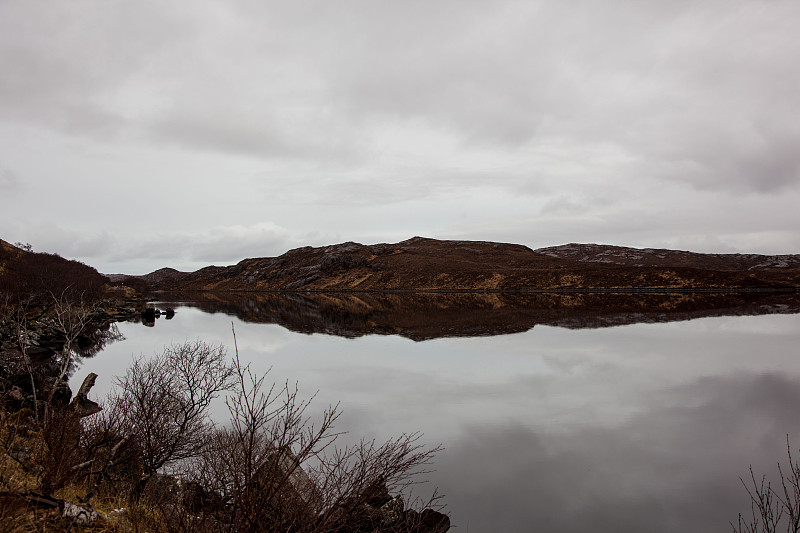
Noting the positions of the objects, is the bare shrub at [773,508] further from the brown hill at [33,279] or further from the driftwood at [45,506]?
the brown hill at [33,279]

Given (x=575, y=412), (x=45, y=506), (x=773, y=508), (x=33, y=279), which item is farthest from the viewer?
(x=33, y=279)

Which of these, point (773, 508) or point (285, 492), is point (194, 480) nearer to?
point (285, 492)

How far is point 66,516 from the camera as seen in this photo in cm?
639

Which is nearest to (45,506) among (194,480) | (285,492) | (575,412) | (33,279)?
(285,492)

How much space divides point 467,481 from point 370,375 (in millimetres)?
16941

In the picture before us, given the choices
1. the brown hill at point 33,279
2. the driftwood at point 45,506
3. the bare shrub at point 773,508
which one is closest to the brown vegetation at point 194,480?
the driftwood at point 45,506

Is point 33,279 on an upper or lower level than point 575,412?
upper

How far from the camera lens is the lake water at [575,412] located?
12555mm

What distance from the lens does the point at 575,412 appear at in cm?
2091

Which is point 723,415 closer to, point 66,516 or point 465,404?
point 465,404

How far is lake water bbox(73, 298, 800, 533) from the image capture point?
1255cm

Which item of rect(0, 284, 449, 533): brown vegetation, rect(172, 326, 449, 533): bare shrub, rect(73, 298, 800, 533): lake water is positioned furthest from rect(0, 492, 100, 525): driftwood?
rect(73, 298, 800, 533): lake water

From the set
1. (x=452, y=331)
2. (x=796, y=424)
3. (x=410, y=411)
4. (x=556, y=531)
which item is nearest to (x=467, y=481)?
(x=556, y=531)

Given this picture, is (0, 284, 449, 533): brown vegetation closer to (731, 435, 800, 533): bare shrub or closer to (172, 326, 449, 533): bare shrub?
(172, 326, 449, 533): bare shrub
